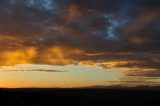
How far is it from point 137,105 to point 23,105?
30.3 metres

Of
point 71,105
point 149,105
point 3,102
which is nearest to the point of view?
point 3,102

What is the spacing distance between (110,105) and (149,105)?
808 cm

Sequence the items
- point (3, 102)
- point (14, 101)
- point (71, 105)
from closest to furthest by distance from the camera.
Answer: point (3, 102) < point (14, 101) < point (71, 105)

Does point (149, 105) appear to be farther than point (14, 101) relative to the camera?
Yes

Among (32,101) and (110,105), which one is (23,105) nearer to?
(32,101)

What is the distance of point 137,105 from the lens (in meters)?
85.8

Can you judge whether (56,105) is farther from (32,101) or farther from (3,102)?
(3,102)

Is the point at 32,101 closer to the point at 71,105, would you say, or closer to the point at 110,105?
the point at 71,105

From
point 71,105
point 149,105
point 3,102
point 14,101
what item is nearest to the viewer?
point 3,102

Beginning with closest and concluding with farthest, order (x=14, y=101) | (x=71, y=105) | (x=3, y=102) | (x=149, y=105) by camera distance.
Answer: (x=3, y=102), (x=14, y=101), (x=71, y=105), (x=149, y=105)

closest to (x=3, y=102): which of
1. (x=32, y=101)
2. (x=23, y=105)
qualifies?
(x=23, y=105)

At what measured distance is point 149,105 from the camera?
8519cm

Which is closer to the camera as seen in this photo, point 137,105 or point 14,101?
point 14,101

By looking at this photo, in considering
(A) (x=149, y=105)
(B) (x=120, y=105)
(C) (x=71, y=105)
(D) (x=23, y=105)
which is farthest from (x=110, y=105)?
(D) (x=23, y=105)
